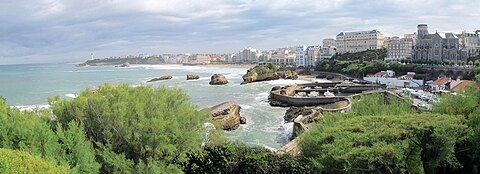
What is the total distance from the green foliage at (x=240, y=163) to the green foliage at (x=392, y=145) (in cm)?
93

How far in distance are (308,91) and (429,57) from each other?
4210cm

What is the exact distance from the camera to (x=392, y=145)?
34.7ft

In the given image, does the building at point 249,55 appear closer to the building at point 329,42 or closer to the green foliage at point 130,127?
the building at point 329,42

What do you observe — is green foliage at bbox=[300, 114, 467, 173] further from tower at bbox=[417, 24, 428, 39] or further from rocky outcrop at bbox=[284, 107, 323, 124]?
tower at bbox=[417, 24, 428, 39]

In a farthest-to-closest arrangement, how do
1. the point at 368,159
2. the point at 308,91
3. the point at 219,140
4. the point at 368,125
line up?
the point at 308,91
the point at 219,140
the point at 368,125
the point at 368,159

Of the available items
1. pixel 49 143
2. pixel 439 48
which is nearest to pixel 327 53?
pixel 439 48

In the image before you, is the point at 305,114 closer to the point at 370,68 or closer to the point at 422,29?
the point at 370,68

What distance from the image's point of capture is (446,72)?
61875 millimetres

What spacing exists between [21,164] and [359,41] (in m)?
124

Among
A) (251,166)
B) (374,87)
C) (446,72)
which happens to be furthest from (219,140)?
(446,72)

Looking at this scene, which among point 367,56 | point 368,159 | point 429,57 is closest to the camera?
point 368,159

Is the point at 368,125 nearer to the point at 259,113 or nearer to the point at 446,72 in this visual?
the point at 259,113

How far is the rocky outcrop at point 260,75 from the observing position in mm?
74975

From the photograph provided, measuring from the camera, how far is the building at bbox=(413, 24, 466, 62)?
7856cm
